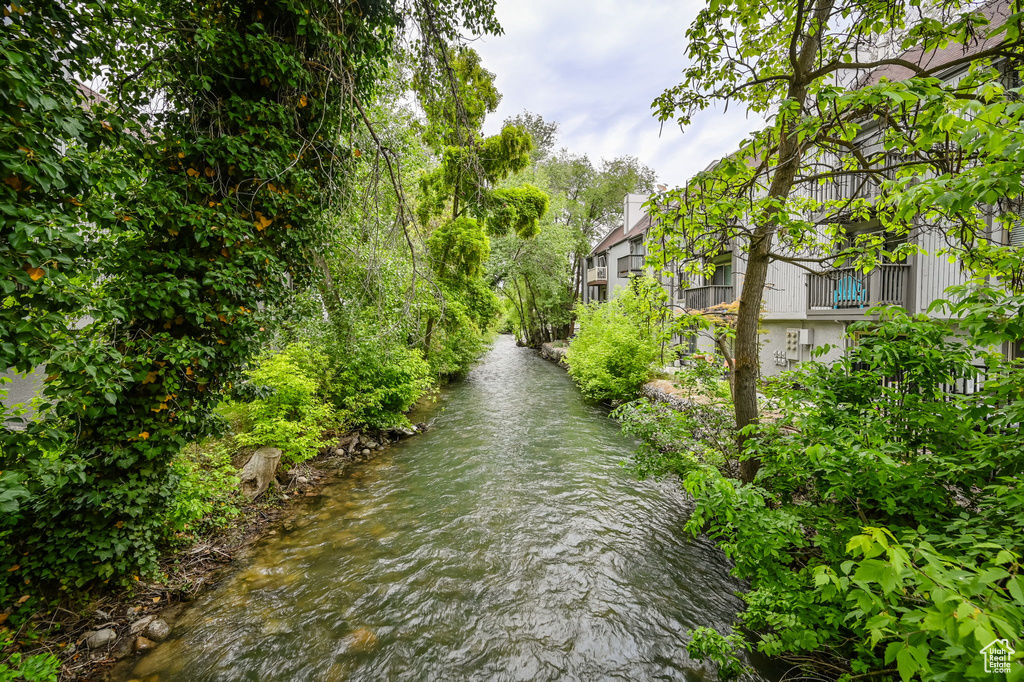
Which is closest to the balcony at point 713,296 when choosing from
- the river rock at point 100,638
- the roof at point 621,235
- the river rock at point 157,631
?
the roof at point 621,235

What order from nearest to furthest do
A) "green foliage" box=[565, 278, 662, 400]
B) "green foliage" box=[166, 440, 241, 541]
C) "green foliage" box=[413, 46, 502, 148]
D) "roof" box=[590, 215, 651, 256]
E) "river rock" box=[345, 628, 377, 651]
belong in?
"river rock" box=[345, 628, 377, 651]
"green foliage" box=[166, 440, 241, 541]
"green foliage" box=[413, 46, 502, 148]
"green foliage" box=[565, 278, 662, 400]
"roof" box=[590, 215, 651, 256]

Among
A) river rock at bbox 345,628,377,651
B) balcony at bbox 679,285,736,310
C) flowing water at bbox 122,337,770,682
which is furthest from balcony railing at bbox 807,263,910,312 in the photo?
river rock at bbox 345,628,377,651

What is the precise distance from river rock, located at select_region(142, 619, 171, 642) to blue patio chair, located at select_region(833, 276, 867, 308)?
14.1 meters

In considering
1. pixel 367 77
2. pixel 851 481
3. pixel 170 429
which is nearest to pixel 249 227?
pixel 170 429

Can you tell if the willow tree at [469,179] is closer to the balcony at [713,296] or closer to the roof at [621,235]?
the balcony at [713,296]

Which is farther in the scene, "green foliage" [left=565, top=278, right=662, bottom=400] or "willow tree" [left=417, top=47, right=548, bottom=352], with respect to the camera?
"green foliage" [left=565, top=278, right=662, bottom=400]

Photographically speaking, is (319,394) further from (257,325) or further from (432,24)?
(432,24)

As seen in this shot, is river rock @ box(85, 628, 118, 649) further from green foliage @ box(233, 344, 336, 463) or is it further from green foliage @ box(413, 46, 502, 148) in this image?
green foliage @ box(413, 46, 502, 148)

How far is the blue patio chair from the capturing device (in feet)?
33.0

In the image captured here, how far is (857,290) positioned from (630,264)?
548 inches

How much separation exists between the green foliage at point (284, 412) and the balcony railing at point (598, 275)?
24949 mm

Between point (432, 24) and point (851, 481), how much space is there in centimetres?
675

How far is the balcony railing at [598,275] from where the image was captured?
29.3 metres

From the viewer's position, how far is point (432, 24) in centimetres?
510
